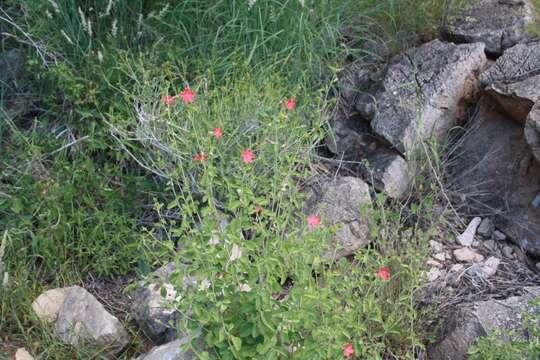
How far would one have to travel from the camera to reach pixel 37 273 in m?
3.36

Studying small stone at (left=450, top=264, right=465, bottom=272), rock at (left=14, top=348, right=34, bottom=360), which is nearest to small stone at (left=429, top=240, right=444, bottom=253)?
small stone at (left=450, top=264, right=465, bottom=272)

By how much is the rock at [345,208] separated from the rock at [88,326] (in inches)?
38.4

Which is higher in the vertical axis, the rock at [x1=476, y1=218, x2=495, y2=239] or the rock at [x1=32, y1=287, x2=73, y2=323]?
the rock at [x1=476, y1=218, x2=495, y2=239]

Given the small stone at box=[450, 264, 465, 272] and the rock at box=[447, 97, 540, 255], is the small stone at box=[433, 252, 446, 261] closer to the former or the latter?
the small stone at box=[450, 264, 465, 272]

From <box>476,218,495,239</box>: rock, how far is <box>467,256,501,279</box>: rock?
20 cm

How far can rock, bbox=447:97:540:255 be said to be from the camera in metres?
3.47

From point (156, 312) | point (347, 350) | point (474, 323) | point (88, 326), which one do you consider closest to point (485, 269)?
point (474, 323)

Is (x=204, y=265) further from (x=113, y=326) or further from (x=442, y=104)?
(x=442, y=104)

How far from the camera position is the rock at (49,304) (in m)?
3.19

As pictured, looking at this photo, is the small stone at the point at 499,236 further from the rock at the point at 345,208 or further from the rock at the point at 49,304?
the rock at the point at 49,304

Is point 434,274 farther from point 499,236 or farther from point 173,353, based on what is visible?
point 173,353

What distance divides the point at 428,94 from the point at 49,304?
7.02 ft

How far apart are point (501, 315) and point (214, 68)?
182cm

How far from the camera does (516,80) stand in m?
3.56
